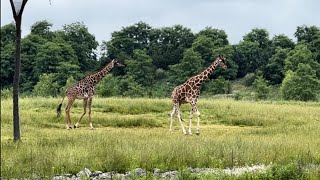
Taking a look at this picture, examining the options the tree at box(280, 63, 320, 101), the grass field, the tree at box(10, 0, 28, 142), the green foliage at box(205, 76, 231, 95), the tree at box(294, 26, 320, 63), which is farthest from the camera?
the tree at box(294, 26, 320, 63)

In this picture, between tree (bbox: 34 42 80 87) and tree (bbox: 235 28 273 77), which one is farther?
tree (bbox: 235 28 273 77)

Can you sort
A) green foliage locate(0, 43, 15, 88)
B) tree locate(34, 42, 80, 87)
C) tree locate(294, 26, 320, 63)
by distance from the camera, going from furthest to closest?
tree locate(294, 26, 320, 63) → green foliage locate(0, 43, 15, 88) → tree locate(34, 42, 80, 87)

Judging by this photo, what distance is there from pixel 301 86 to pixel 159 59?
35852 millimetres

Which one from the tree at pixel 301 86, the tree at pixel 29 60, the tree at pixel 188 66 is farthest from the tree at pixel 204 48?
the tree at pixel 29 60

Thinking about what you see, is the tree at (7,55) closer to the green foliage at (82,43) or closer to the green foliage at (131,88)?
the green foliage at (82,43)

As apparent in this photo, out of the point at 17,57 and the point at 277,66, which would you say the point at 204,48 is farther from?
the point at 17,57

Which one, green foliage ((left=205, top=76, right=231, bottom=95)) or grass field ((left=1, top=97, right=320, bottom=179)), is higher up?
green foliage ((left=205, top=76, right=231, bottom=95))

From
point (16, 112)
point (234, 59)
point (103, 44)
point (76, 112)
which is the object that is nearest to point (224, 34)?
point (234, 59)

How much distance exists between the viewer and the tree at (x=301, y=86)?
62.7 m

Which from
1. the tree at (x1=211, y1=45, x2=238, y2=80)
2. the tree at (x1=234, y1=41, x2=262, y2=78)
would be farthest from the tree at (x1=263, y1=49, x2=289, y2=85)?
the tree at (x1=234, y1=41, x2=262, y2=78)

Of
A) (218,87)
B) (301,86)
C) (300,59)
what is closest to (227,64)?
(218,87)

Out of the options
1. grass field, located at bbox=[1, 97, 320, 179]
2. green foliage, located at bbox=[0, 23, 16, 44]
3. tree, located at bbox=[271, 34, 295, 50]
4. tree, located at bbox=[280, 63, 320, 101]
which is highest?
green foliage, located at bbox=[0, 23, 16, 44]

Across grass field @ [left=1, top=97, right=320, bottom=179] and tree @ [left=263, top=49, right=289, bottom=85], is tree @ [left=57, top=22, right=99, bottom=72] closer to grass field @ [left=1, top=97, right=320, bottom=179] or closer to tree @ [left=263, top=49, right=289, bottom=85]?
tree @ [left=263, top=49, right=289, bottom=85]

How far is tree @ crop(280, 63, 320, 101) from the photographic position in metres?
62.7
